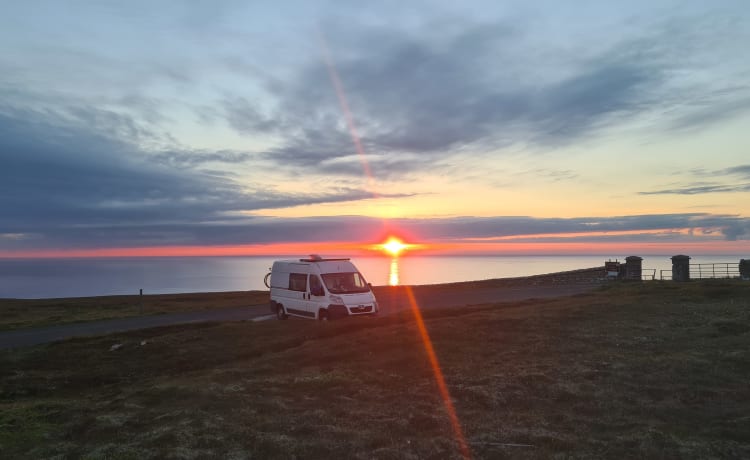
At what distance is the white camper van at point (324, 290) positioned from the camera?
67.7ft

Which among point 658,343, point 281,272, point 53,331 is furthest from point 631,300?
point 53,331

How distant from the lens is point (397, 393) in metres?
9.55

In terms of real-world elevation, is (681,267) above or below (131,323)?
above

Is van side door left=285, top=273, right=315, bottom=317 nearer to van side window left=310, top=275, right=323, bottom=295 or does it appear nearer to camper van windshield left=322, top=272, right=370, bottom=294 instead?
van side window left=310, top=275, right=323, bottom=295

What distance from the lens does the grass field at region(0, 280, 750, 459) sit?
6.88m

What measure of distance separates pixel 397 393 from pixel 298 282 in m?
13.6

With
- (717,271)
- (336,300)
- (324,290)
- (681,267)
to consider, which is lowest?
(336,300)

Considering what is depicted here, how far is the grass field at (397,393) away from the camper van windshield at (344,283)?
421 centimetres

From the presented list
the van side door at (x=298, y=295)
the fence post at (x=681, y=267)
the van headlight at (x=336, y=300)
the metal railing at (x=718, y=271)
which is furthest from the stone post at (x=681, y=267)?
the van side door at (x=298, y=295)

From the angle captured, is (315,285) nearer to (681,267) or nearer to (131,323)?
(131,323)

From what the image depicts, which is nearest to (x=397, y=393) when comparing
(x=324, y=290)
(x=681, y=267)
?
(x=324, y=290)

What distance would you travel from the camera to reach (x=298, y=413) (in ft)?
27.4

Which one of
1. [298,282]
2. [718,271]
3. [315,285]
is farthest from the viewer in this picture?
[718,271]

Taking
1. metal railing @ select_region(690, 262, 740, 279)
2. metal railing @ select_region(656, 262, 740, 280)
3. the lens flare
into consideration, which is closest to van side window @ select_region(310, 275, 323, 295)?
the lens flare
